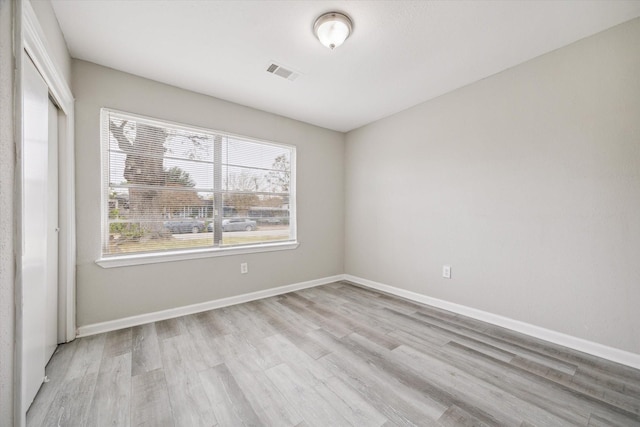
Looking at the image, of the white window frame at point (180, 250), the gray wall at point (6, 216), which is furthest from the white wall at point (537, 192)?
the gray wall at point (6, 216)

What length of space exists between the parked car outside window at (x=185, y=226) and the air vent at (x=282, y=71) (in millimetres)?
1836

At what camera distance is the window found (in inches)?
97.8

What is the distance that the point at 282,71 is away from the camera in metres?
2.48

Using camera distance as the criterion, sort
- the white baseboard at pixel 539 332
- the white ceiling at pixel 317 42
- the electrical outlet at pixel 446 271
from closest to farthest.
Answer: the white ceiling at pixel 317 42 < the white baseboard at pixel 539 332 < the electrical outlet at pixel 446 271

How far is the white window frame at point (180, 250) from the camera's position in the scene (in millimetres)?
2387

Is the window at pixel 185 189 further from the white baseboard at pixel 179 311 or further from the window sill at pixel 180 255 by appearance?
the white baseboard at pixel 179 311

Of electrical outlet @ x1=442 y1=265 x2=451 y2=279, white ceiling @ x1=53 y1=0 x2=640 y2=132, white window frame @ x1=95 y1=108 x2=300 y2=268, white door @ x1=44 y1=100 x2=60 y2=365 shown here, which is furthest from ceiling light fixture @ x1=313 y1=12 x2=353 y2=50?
electrical outlet @ x1=442 y1=265 x2=451 y2=279

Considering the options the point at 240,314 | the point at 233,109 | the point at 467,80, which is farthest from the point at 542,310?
the point at 233,109

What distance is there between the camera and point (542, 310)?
7.30 ft

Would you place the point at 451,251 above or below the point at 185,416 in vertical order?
above

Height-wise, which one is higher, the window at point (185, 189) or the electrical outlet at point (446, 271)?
the window at point (185, 189)

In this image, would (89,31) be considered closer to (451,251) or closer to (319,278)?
(319,278)

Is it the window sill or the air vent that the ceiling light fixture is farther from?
the window sill

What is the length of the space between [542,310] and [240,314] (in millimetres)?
2930
